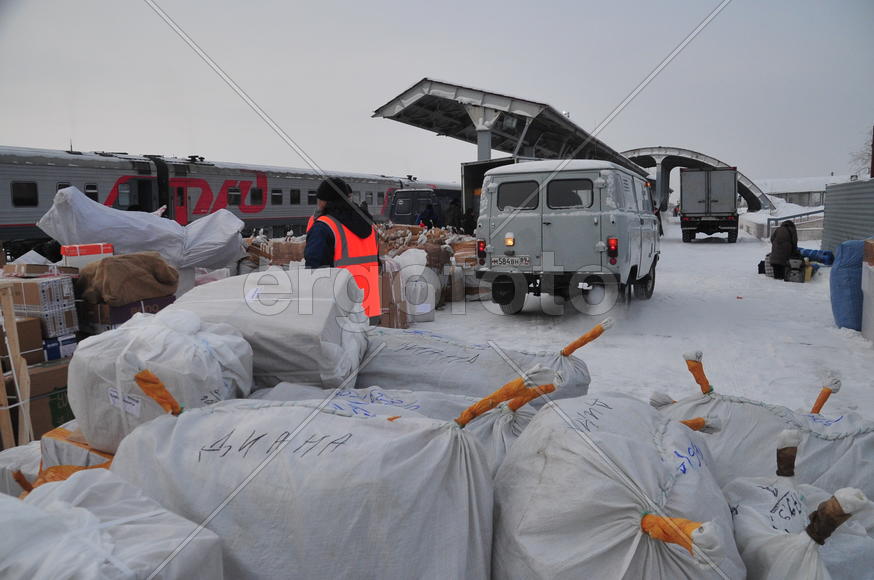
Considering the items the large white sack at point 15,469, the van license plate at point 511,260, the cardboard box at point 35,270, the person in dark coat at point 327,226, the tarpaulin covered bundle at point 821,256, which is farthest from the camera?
the tarpaulin covered bundle at point 821,256

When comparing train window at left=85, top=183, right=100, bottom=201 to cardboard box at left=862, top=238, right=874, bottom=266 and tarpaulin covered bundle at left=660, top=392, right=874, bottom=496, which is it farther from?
→ cardboard box at left=862, top=238, right=874, bottom=266

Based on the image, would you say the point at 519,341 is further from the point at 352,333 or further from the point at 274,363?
the point at 274,363

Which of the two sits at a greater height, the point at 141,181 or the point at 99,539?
the point at 141,181

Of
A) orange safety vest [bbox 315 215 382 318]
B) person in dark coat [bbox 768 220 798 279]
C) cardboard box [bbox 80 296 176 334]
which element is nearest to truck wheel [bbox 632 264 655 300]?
person in dark coat [bbox 768 220 798 279]

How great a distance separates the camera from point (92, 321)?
4.14 m

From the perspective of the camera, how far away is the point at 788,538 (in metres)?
1.47

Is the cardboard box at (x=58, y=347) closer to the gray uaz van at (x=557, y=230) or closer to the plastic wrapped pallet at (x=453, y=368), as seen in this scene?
the plastic wrapped pallet at (x=453, y=368)

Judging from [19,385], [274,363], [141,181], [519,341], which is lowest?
[519,341]

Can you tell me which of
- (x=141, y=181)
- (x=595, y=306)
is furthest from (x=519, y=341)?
(x=141, y=181)

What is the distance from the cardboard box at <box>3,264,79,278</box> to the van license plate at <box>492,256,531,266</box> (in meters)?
5.24

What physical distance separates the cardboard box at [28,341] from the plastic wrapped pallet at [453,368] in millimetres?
2214

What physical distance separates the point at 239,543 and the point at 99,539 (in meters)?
0.41

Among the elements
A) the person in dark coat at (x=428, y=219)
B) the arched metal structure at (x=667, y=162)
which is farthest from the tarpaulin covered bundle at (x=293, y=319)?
the arched metal structure at (x=667, y=162)

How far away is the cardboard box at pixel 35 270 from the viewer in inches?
171
